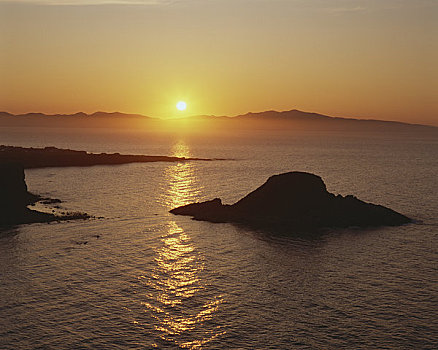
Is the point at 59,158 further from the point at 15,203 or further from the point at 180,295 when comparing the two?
the point at 180,295

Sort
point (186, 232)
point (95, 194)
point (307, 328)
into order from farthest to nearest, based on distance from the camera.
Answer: point (95, 194) < point (186, 232) < point (307, 328)

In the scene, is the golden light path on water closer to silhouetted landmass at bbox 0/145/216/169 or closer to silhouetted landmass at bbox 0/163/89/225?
silhouetted landmass at bbox 0/163/89/225

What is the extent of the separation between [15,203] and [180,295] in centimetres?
4380

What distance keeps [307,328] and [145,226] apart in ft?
129

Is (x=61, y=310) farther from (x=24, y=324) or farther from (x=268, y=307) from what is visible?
(x=268, y=307)

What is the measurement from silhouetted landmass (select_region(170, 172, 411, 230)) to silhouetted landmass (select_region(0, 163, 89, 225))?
22.2 m

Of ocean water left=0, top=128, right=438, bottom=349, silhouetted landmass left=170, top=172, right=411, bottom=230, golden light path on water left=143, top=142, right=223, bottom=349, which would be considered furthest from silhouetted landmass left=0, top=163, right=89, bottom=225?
silhouetted landmass left=170, top=172, right=411, bottom=230

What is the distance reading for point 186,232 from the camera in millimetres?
68938

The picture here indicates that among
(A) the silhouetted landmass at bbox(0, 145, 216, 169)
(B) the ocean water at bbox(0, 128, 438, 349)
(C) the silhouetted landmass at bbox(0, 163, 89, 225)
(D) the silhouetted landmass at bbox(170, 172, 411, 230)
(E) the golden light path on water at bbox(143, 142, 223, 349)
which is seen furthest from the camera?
(A) the silhouetted landmass at bbox(0, 145, 216, 169)

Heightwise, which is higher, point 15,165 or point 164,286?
point 15,165

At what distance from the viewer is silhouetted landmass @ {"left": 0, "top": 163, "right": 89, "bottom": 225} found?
7458cm

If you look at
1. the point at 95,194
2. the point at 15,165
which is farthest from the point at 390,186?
the point at 15,165

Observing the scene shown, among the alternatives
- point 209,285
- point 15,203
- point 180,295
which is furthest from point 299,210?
point 15,203

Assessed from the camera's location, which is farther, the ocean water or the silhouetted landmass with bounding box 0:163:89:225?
the silhouetted landmass with bounding box 0:163:89:225
